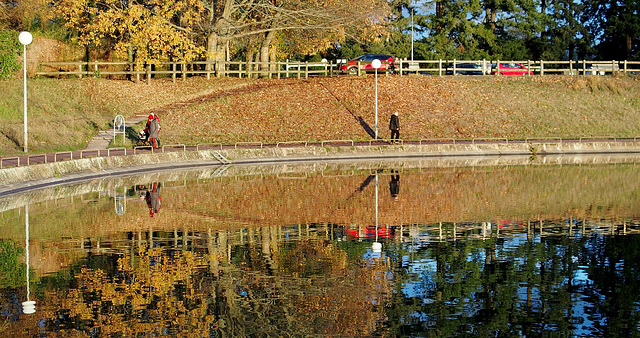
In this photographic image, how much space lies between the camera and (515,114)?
48656 millimetres

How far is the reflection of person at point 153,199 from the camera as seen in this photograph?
69.1 feet

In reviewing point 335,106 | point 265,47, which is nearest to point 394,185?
point 335,106

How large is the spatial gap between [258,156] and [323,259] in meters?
22.9

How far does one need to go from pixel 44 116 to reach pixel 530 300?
113ft

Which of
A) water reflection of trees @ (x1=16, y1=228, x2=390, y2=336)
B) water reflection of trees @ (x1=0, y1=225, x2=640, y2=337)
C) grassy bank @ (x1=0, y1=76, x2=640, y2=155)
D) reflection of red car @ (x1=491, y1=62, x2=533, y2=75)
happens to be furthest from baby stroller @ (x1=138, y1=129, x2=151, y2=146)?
reflection of red car @ (x1=491, y1=62, x2=533, y2=75)

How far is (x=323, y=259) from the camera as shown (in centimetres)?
1477

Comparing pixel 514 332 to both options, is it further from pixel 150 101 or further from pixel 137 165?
pixel 150 101

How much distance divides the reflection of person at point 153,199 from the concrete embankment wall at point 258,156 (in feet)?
11.5

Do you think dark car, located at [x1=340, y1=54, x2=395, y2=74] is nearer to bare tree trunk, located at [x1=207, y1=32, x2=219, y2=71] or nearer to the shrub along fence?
the shrub along fence

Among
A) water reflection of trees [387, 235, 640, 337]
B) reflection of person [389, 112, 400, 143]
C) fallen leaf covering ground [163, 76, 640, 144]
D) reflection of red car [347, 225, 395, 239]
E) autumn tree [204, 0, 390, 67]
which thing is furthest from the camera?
autumn tree [204, 0, 390, 67]

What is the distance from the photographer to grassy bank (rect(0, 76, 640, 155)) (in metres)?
43.3

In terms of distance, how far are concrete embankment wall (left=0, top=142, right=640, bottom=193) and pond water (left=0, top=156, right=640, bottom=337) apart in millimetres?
1148

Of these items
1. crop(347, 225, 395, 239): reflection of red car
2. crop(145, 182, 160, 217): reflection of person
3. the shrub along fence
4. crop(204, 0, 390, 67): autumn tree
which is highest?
crop(204, 0, 390, 67): autumn tree

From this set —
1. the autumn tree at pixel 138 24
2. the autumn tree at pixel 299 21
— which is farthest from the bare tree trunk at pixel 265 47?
the autumn tree at pixel 138 24
